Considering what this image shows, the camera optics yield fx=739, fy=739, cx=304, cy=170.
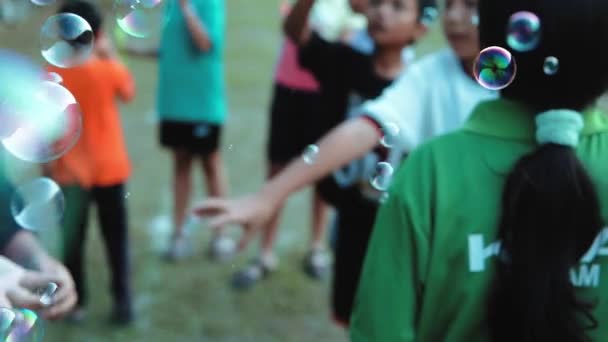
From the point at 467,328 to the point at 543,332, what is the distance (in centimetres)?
11

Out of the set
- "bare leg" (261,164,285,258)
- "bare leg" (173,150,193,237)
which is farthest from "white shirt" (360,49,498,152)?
"bare leg" (173,150,193,237)

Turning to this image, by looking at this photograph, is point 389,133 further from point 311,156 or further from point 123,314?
point 123,314

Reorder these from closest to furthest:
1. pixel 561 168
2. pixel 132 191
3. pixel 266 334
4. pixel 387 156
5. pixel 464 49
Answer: pixel 561 168, pixel 464 49, pixel 387 156, pixel 266 334, pixel 132 191

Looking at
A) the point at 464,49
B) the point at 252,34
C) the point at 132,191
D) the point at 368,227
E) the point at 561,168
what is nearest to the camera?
the point at 561,168

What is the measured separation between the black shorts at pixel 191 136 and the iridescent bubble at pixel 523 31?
192cm

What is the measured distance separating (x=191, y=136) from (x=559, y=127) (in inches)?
81.3

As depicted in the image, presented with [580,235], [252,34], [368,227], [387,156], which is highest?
[580,235]

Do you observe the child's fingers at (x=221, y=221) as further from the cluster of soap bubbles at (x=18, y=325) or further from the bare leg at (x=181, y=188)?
the bare leg at (x=181, y=188)

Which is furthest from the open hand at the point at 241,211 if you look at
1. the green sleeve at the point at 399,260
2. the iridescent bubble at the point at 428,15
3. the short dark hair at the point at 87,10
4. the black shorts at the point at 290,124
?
the black shorts at the point at 290,124

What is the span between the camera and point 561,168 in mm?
997

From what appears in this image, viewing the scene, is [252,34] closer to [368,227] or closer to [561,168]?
[368,227]

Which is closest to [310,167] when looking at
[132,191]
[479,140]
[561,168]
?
[479,140]

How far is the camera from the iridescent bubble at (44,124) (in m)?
1.30

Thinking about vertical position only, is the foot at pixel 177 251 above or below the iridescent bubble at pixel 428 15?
below
